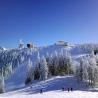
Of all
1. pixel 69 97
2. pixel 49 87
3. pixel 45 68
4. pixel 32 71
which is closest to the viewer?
pixel 69 97

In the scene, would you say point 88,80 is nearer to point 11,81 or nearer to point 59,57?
point 59,57

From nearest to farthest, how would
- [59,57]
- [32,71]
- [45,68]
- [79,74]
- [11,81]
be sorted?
[79,74] < [45,68] < [32,71] < [59,57] < [11,81]

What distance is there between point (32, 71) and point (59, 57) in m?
19.6

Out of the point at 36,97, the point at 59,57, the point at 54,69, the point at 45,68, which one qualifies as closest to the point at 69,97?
the point at 36,97

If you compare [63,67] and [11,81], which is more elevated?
[63,67]

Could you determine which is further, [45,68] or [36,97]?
[45,68]

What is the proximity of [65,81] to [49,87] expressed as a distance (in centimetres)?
994

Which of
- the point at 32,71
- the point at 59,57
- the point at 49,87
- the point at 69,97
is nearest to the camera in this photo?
the point at 69,97

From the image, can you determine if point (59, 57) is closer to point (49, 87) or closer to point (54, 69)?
point (54, 69)

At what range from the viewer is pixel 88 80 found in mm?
92938

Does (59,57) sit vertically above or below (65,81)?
above

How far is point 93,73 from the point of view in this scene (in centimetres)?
9106

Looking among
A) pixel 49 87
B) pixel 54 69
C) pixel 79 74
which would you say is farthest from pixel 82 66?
pixel 54 69

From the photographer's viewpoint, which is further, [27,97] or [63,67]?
[63,67]
